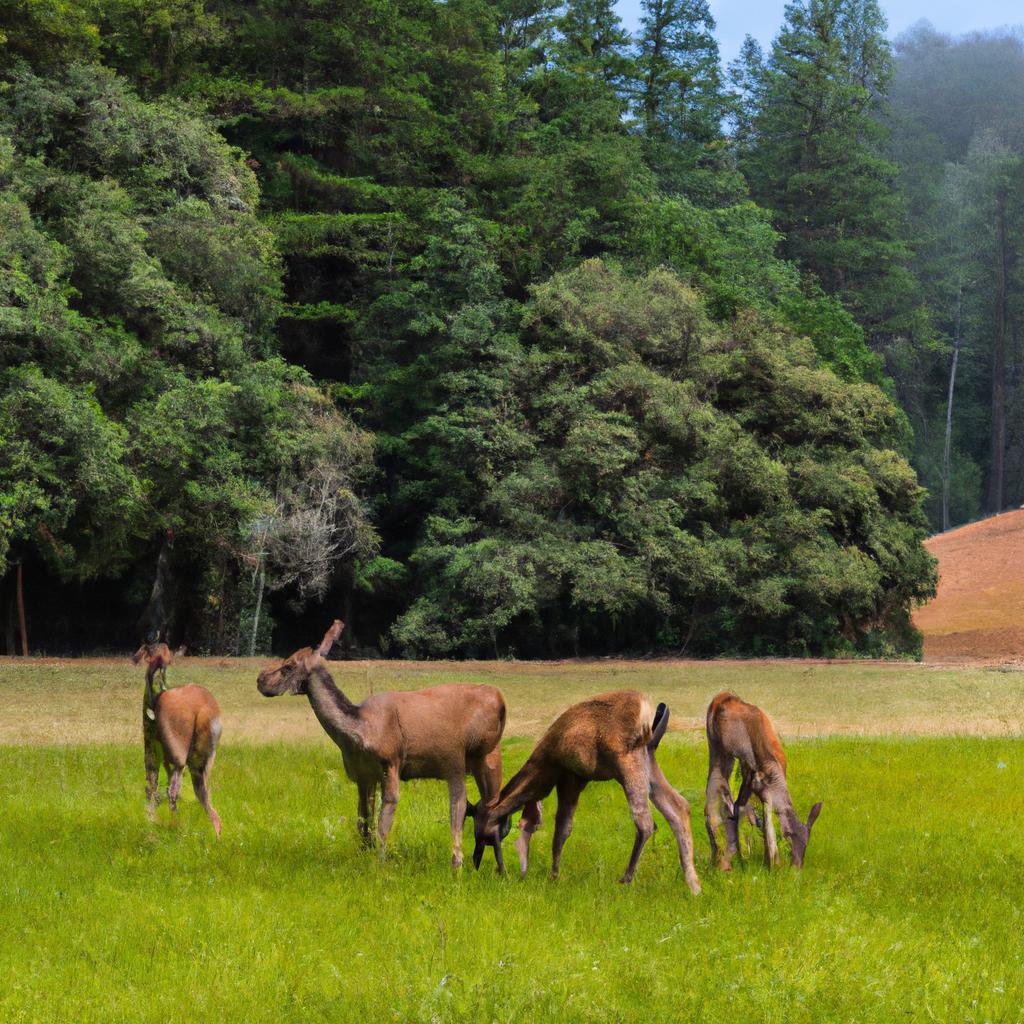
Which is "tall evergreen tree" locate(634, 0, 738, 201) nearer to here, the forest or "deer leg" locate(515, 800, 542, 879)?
the forest

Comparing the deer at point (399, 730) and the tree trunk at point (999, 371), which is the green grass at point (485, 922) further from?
the tree trunk at point (999, 371)

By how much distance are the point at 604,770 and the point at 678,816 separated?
0.50 meters

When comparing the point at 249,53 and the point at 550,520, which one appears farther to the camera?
the point at 249,53

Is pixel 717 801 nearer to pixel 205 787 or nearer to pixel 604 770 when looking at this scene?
pixel 604 770

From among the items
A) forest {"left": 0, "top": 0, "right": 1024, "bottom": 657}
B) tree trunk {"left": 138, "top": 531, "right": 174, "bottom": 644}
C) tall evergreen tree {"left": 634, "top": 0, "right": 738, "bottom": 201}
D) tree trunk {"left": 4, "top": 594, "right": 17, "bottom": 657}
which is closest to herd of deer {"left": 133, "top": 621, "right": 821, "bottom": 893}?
forest {"left": 0, "top": 0, "right": 1024, "bottom": 657}

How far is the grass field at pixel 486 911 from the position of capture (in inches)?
228

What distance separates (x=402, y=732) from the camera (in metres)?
8.09

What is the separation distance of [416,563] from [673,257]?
1186 centimetres

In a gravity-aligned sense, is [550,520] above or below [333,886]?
above

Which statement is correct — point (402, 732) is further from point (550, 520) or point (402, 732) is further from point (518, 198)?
point (518, 198)

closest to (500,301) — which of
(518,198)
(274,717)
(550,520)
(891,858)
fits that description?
(518,198)

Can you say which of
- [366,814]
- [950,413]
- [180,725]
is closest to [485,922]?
[366,814]

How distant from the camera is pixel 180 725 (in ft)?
29.9

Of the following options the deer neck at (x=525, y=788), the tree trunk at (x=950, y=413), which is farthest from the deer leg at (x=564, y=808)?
the tree trunk at (x=950, y=413)
